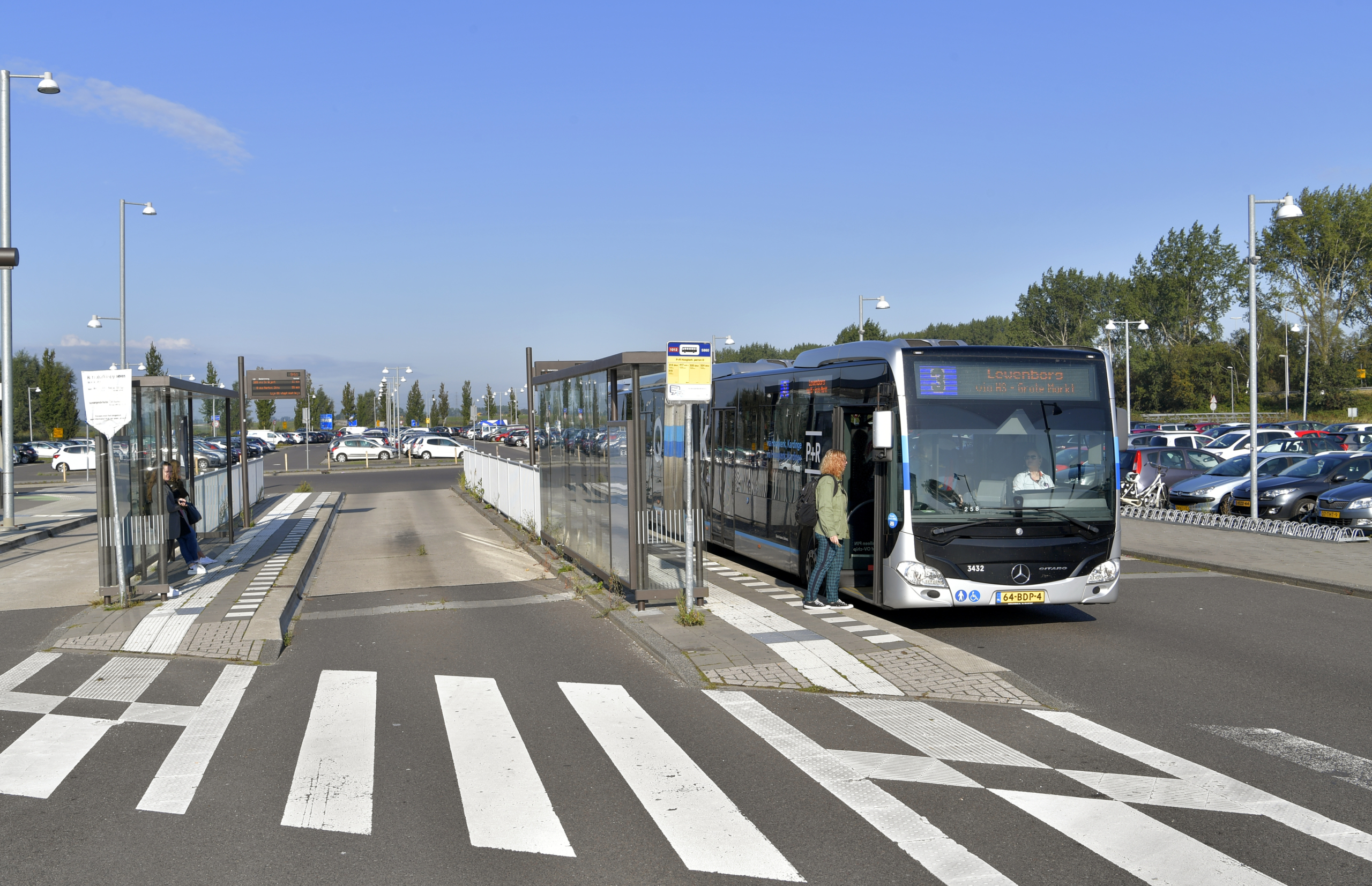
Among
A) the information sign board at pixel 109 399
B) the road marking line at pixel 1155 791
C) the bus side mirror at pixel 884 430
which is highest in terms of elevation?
the information sign board at pixel 109 399

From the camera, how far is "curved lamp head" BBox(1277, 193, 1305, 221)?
18.8 m

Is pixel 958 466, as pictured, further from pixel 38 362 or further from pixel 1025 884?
pixel 38 362

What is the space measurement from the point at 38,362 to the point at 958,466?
483 feet

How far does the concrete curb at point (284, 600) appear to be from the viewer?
33.3ft

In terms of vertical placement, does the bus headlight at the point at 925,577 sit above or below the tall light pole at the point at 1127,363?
below

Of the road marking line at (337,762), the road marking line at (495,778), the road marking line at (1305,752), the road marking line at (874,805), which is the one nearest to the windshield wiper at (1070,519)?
the road marking line at (1305,752)

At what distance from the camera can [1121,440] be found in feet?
36.4

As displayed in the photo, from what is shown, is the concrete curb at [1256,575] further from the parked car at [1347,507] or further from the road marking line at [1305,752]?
the road marking line at [1305,752]

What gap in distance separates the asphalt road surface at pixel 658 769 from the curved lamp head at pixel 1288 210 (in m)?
10.7

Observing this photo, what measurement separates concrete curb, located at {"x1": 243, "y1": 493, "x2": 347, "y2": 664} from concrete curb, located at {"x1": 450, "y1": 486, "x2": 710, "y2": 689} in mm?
3231

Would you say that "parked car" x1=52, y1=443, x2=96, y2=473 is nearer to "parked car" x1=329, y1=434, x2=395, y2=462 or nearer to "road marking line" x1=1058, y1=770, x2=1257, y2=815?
"parked car" x1=329, y1=434, x2=395, y2=462

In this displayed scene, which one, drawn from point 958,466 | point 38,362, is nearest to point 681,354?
point 958,466

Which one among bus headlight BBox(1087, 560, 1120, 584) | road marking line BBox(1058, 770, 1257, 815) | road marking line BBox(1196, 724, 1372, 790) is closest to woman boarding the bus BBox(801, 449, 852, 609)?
bus headlight BBox(1087, 560, 1120, 584)

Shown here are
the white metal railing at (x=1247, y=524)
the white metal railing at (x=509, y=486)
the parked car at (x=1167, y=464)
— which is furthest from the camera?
the parked car at (x=1167, y=464)
